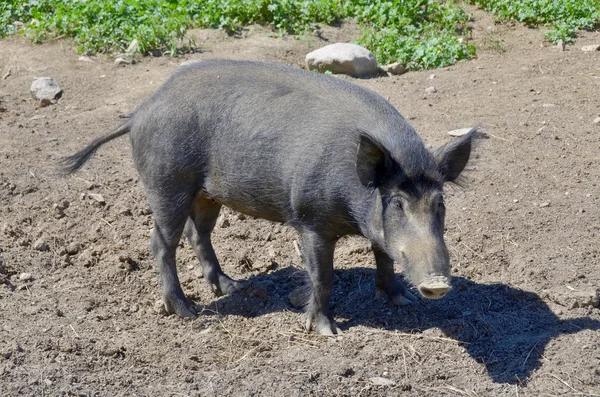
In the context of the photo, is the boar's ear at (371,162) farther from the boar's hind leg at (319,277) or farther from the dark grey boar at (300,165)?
the boar's hind leg at (319,277)

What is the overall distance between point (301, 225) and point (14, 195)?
2.97 metres

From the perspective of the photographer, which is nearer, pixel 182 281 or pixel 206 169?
pixel 206 169

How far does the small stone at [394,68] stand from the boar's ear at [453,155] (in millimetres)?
4265

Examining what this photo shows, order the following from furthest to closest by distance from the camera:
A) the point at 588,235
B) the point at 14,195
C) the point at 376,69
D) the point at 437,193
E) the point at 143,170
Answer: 1. the point at 376,69
2. the point at 14,195
3. the point at 588,235
4. the point at 143,170
5. the point at 437,193

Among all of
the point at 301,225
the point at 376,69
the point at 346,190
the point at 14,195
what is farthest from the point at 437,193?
the point at 376,69

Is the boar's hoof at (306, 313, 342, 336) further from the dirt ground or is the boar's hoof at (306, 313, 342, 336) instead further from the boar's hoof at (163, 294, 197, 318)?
the boar's hoof at (163, 294, 197, 318)

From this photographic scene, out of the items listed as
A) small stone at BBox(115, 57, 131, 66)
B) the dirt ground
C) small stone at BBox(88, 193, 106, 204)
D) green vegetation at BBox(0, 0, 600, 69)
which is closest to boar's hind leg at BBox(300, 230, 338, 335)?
the dirt ground

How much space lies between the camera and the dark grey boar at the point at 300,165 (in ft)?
15.7

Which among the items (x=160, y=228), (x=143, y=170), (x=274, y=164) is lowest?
(x=160, y=228)

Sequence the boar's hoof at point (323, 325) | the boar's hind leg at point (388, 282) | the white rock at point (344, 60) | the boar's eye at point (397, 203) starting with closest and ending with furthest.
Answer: the boar's eye at point (397, 203) < the boar's hoof at point (323, 325) < the boar's hind leg at point (388, 282) < the white rock at point (344, 60)

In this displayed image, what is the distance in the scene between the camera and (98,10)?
409 inches

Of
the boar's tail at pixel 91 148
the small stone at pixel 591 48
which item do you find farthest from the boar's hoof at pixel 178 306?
the small stone at pixel 591 48

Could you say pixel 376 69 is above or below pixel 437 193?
below

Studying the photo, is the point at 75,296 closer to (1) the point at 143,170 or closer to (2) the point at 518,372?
(1) the point at 143,170
